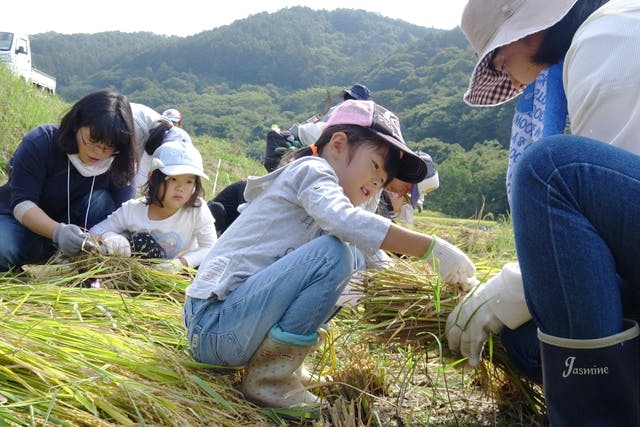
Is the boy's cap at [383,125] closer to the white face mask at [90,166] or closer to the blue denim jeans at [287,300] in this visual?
the blue denim jeans at [287,300]

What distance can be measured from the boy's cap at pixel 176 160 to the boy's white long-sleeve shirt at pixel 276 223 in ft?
4.00

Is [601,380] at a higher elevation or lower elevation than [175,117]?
higher

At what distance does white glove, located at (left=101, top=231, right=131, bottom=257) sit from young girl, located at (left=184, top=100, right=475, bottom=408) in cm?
117

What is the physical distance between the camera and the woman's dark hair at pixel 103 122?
306cm

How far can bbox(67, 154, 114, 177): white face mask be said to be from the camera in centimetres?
322

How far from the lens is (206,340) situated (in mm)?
1850

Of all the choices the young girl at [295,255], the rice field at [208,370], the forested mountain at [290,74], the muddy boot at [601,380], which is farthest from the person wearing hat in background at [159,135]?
the forested mountain at [290,74]

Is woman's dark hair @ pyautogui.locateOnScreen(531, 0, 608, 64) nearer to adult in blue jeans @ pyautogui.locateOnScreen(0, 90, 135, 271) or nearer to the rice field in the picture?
the rice field

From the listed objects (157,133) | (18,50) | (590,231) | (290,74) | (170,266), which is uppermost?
(590,231)

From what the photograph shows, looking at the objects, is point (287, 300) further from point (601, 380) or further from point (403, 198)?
point (403, 198)

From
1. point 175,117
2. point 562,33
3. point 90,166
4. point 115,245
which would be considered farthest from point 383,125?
point 175,117

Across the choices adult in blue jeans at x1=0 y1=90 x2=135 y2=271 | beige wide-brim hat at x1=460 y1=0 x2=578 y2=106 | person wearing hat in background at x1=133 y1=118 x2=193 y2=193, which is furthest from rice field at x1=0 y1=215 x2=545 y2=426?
person wearing hat in background at x1=133 y1=118 x2=193 y2=193

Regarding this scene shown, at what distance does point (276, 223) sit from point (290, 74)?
70.8 m

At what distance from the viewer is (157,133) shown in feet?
11.6
